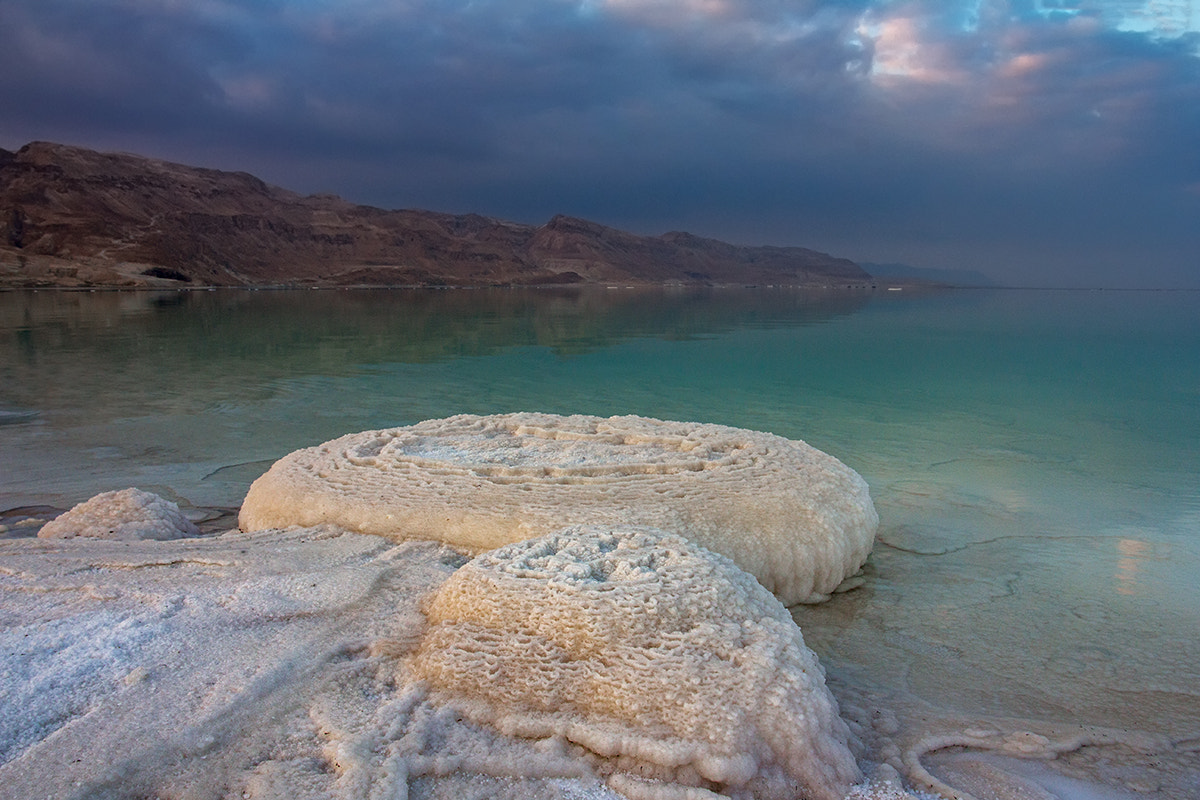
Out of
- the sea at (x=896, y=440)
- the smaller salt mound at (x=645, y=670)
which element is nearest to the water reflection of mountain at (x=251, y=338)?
the sea at (x=896, y=440)

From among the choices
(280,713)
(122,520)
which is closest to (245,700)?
(280,713)

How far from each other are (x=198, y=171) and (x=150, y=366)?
11946cm

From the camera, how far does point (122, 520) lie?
4.82m

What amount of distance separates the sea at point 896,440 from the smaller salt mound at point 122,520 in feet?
2.78

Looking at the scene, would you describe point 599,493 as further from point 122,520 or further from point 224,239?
point 224,239

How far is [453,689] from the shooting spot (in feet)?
8.85

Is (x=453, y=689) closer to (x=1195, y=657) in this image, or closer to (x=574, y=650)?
(x=574, y=650)

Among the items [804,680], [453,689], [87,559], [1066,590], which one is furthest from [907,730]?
[87,559]

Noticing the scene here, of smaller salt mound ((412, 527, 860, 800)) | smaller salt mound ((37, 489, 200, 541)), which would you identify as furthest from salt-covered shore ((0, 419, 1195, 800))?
smaller salt mound ((37, 489, 200, 541))

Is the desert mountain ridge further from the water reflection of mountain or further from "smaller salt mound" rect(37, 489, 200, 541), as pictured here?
"smaller salt mound" rect(37, 489, 200, 541)

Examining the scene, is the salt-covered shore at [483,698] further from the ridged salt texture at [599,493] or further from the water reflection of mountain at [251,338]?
the water reflection of mountain at [251,338]

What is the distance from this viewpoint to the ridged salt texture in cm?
426

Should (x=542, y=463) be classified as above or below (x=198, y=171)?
below

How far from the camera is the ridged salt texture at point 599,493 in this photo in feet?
14.0
